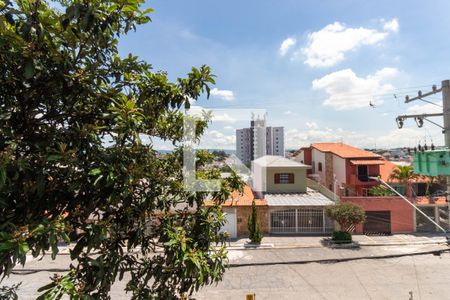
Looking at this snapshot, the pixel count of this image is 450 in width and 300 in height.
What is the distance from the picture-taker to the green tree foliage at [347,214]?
16.2 m

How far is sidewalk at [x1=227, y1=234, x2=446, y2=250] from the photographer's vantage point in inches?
656

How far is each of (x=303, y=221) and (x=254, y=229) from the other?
4.26m

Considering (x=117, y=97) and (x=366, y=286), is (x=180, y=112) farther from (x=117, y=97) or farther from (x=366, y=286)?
(x=366, y=286)

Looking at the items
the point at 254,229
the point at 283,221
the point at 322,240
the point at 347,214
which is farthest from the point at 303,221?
the point at 254,229

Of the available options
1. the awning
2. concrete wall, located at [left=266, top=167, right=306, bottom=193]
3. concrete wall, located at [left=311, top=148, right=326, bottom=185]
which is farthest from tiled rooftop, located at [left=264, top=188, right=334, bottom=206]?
concrete wall, located at [left=311, top=148, right=326, bottom=185]

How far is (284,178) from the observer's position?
2209cm

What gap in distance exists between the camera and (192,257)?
108 inches

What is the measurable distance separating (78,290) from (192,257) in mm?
1043

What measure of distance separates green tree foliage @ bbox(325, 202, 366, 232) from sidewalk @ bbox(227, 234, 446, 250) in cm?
164

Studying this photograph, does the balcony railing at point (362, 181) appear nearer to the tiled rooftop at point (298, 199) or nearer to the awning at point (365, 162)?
the awning at point (365, 162)

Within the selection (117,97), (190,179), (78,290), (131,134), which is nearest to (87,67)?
(117,97)

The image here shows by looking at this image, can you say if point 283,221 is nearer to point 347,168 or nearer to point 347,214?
point 347,214

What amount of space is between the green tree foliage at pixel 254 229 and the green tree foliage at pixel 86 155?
47.4 feet

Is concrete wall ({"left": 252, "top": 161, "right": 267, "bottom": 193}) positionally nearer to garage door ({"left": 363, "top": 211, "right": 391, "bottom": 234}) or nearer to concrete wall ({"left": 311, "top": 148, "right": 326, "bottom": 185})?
concrete wall ({"left": 311, "top": 148, "right": 326, "bottom": 185})
